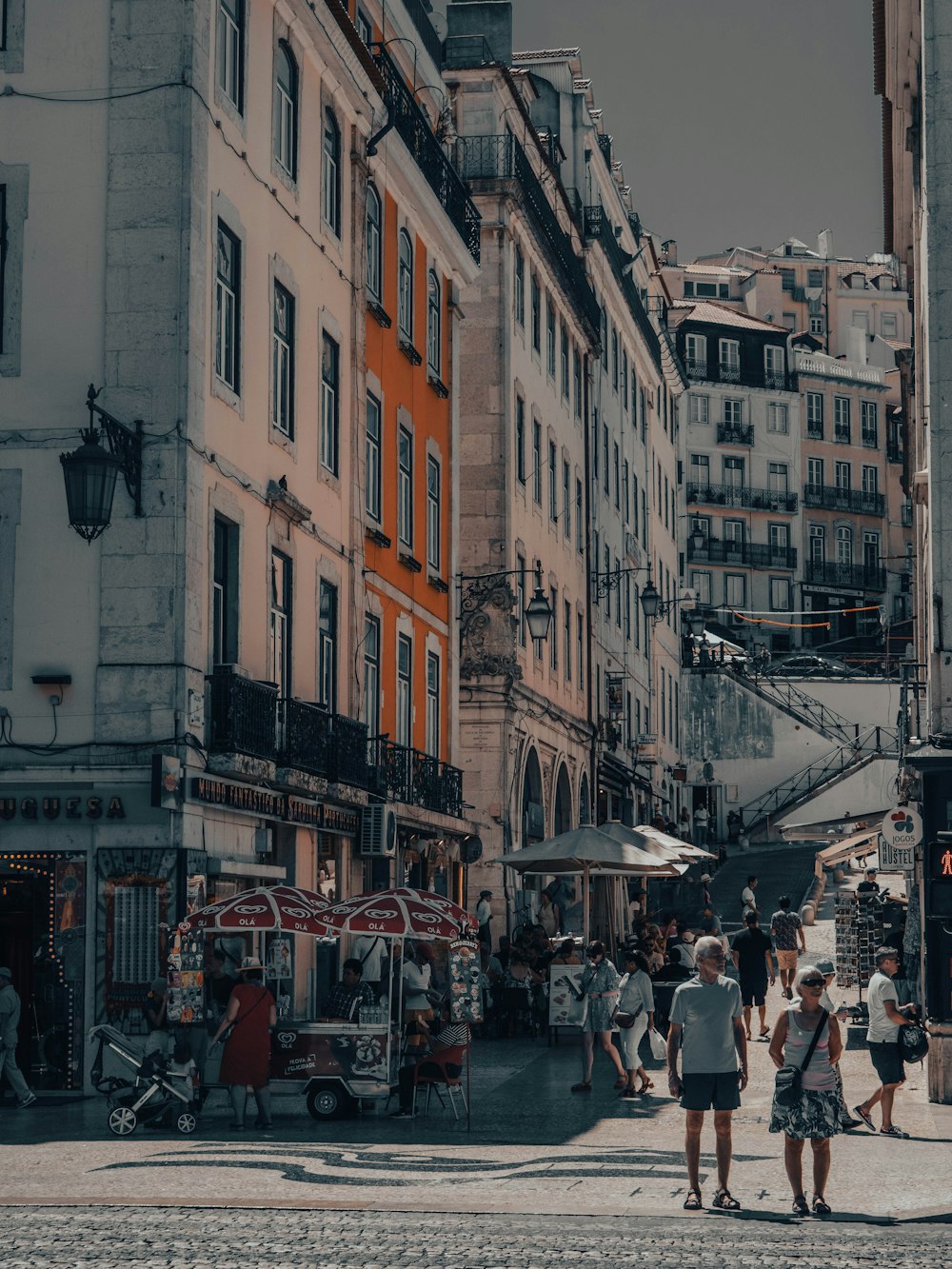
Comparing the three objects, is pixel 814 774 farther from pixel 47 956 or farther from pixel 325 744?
pixel 47 956

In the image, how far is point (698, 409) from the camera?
97.8 m

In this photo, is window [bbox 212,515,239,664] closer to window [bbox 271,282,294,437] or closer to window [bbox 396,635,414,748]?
window [bbox 271,282,294,437]

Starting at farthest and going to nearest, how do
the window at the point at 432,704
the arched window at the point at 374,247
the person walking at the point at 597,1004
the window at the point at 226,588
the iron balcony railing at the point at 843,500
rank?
the iron balcony railing at the point at 843,500, the window at the point at 432,704, the arched window at the point at 374,247, the window at the point at 226,588, the person walking at the point at 597,1004

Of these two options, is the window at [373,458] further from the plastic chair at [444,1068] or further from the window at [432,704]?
the plastic chair at [444,1068]

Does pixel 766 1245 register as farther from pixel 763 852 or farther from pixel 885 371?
pixel 885 371

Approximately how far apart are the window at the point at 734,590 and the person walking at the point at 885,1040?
78564 millimetres

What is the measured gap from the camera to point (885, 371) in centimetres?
10556

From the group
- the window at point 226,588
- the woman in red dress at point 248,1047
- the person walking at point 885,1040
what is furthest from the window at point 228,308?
the person walking at point 885,1040

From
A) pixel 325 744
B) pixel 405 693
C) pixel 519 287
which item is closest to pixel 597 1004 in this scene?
pixel 325 744

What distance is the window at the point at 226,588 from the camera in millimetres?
22156

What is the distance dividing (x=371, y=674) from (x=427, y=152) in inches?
329

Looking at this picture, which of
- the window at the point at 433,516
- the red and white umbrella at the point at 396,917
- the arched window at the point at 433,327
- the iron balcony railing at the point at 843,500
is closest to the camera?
the red and white umbrella at the point at 396,917

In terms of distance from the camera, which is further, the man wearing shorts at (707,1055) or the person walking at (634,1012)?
the person walking at (634,1012)

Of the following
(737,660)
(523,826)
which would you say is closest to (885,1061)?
(523,826)
